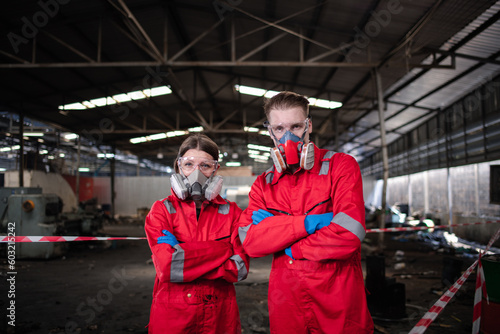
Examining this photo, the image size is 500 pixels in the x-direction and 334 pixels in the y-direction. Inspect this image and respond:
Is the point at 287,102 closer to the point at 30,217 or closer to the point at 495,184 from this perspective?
the point at 495,184

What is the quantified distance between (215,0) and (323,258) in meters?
8.21

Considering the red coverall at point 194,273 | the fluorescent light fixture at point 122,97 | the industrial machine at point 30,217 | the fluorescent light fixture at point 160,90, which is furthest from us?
the fluorescent light fixture at point 122,97

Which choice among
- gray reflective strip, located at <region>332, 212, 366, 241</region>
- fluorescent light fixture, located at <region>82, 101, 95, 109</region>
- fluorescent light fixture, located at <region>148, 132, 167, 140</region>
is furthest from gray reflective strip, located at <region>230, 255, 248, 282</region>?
fluorescent light fixture, located at <region>148, 132, 167, 140</region>

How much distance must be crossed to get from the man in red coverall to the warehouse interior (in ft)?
9.12

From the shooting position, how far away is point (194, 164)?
7.53 feet

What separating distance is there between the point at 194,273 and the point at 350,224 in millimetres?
936

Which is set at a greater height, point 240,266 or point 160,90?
point 160,90

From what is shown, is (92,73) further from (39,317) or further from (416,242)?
(416,242)

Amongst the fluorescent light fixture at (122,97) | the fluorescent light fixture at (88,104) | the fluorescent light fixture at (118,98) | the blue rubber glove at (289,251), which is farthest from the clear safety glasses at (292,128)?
the fluorescent light fixture at (88,104)

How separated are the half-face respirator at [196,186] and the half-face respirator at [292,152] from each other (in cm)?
49

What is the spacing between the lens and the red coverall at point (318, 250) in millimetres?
1597

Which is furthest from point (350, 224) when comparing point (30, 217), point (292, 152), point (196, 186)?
point (30, 217)

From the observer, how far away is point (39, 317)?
4.47 metres

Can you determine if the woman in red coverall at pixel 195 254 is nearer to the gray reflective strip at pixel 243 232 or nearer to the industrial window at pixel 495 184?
the gray reflective strip at pixel 243 232
